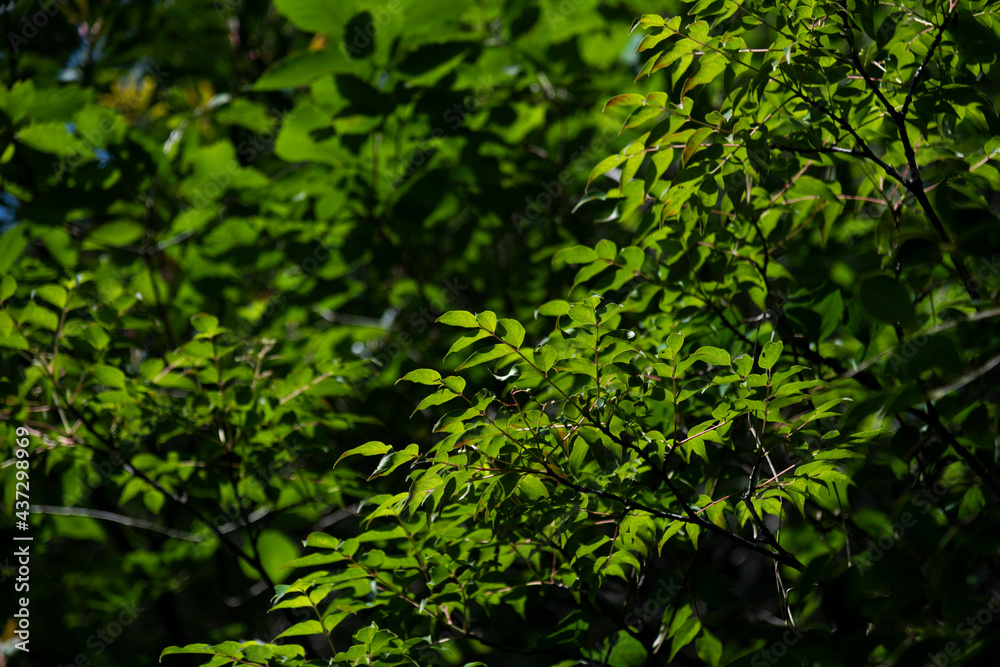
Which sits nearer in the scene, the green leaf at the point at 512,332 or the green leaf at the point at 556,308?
the green leaf at the point at 512,332

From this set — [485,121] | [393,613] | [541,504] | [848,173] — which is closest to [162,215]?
[485,121]

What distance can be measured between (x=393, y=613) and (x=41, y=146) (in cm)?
186

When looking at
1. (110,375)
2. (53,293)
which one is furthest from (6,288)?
(110,375)

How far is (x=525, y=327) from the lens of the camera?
2.23m

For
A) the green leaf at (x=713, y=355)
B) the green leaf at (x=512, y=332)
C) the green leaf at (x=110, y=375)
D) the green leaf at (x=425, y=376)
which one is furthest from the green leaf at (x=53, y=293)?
the green leaf at (x=713, y=355)

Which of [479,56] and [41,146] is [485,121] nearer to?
[479,56]

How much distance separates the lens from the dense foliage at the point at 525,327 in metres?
1.11

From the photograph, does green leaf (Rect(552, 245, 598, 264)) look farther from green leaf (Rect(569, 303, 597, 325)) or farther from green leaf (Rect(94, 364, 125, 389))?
green leaf (Rect(94, 364, 125, 389))

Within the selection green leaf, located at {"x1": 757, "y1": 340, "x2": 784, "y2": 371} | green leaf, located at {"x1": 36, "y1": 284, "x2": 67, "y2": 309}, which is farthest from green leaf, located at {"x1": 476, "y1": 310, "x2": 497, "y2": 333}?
green leaf, located at {"x1": 36, "y1": 284, "x2": 67, "y2": 309}

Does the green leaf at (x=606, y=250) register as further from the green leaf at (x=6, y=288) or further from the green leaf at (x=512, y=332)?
the green leaf at (x=6, y=288)

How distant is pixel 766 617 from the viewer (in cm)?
228

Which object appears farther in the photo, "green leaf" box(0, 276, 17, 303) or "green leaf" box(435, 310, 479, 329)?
"green leaf" box(0, 276, 17, 303)

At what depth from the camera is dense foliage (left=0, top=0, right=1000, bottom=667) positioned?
1105mm

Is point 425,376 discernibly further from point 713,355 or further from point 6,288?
point 6,288
